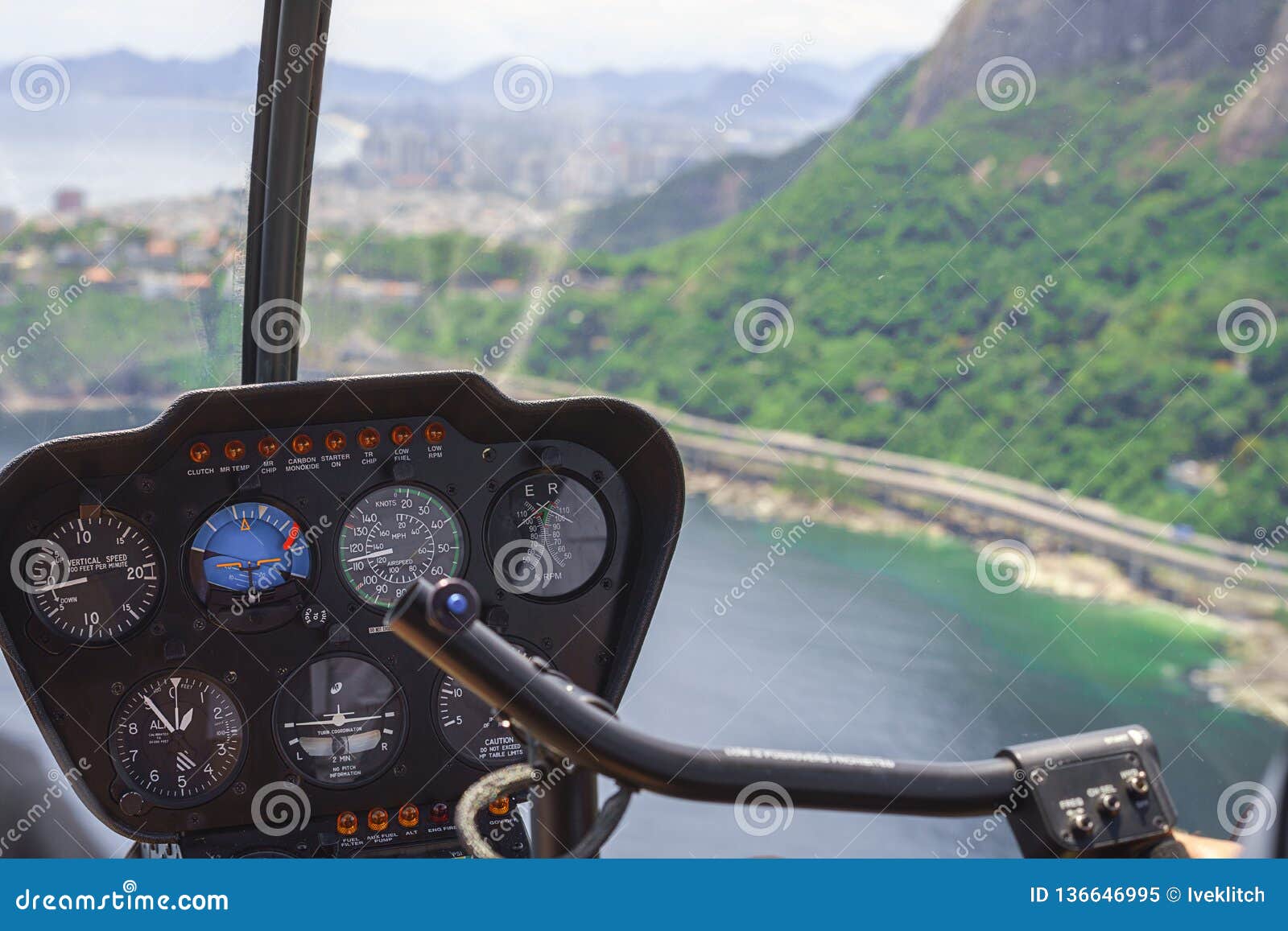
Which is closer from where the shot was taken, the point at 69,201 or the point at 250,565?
the point at 250,565

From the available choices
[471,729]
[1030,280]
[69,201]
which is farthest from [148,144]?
[1030,280]

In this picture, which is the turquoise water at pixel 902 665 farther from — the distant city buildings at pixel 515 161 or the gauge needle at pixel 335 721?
the distant city buildings at pixel 515 161

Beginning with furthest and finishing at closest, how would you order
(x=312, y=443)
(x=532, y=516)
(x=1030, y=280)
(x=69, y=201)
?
(x=1030, y=280)
(x=69, y=201)
(x=532, y=516)
(x=312, y=443)

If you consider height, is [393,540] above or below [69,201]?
below

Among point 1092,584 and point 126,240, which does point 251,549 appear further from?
point 1092,584

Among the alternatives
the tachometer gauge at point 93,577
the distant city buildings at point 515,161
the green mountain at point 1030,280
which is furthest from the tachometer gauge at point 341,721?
the distant city buildings at point 515,161

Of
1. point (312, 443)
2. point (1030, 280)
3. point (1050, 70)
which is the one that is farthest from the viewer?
point (1030, 280)

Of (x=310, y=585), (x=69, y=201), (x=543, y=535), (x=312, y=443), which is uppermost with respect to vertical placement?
(x=69, y=201)
